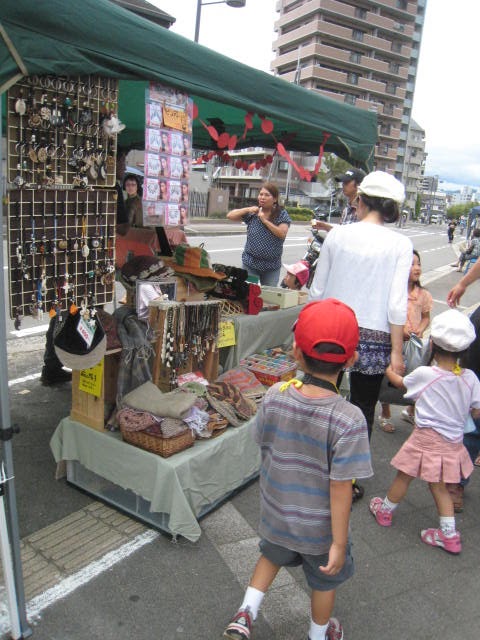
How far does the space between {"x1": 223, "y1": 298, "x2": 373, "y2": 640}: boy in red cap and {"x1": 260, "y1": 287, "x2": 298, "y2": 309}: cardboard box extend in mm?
2939

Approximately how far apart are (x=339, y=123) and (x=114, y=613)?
3566mm

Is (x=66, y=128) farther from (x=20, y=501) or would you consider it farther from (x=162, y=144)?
(x=20, y=501)

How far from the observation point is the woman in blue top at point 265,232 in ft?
15.3

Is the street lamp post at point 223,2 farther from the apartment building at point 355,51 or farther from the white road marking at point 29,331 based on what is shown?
the apartment building at point 355,51

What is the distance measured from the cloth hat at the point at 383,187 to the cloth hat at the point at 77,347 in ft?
5.38

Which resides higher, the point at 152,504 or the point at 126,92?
the point at 126,92

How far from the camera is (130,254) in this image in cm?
364

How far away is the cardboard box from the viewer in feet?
15.6

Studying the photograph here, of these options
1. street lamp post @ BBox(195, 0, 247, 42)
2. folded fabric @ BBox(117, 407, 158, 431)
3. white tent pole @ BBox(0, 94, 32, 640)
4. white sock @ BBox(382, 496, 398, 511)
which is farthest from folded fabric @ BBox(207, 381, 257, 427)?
street lamp post @ BBox(195, 0, 247, 42)

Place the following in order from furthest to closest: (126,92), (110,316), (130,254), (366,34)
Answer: (366,34)
(126,92)
(130,254)
(110,316)

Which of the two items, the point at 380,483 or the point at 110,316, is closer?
the point at 110,316

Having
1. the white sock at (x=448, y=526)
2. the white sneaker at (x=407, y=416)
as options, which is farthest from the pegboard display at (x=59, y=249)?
the white sneaker at (x=407, y=416)

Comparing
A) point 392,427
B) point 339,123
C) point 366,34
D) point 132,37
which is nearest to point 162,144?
point 132,37

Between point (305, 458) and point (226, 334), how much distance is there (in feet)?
7.19
